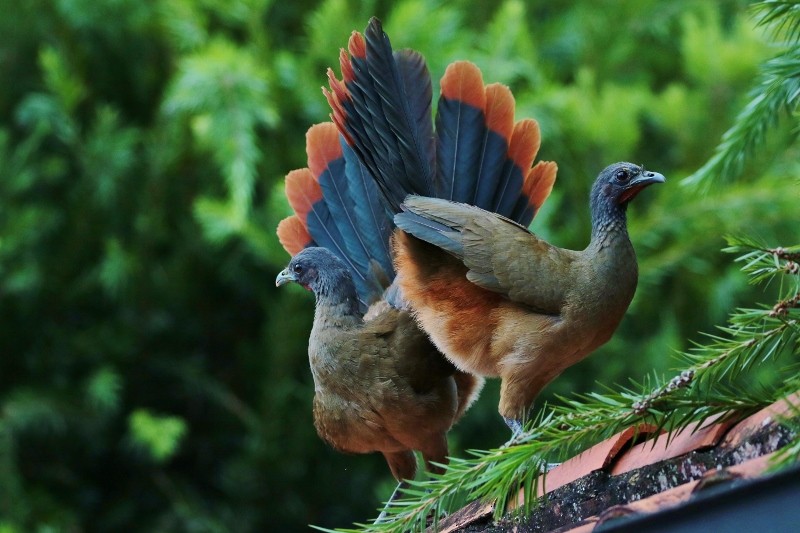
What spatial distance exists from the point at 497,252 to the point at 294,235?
0.62 meters

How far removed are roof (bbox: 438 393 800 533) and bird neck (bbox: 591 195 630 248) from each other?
1.32 ft

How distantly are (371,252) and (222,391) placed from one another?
187cm

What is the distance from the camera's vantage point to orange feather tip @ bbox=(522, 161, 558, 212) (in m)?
1.91

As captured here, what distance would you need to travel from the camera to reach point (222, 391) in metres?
3.83

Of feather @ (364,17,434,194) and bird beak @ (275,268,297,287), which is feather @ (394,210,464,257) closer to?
feather @ (364,17,434,194)

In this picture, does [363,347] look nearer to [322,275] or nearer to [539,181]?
[322,275]

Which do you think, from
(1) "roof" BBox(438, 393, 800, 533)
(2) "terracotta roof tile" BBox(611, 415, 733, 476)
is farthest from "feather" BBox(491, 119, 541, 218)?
(2) "terracotta roof tile" BBox(611, 415, 733, 476)

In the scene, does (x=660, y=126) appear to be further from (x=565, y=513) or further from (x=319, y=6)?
(x=565, y=513)

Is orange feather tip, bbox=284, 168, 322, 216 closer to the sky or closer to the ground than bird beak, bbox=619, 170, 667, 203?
closer to the sky

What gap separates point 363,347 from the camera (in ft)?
5.93

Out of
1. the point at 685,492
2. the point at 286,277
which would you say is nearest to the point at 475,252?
the point at 286,277

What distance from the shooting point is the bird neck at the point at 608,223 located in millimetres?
1579

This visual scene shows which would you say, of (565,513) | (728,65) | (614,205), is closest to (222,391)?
(728,65)

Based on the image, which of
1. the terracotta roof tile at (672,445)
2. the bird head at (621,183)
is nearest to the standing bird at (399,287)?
the bird head at (621,183)
